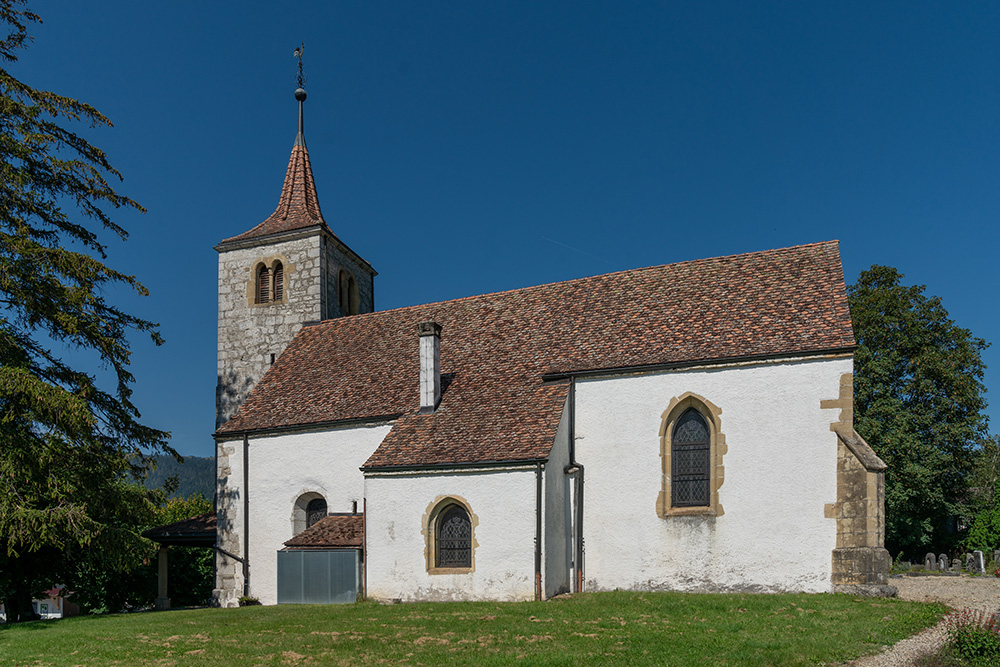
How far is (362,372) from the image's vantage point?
24.3 m

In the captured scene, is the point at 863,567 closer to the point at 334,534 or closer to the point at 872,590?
the point at 872,590

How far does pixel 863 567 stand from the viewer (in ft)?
54.2

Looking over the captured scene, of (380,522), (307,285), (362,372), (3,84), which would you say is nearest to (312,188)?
(307,285)

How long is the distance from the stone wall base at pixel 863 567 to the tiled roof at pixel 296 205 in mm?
20415

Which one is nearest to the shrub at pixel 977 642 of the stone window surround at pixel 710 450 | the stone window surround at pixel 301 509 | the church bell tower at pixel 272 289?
the stone window surround at pixel 710 450

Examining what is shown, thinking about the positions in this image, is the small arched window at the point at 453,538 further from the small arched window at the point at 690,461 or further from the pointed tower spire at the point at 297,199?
the pointed tower spire at the point at 297,199

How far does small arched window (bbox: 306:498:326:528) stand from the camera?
23.0 metres

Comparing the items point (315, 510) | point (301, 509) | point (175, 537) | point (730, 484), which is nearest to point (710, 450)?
point (730, 484)

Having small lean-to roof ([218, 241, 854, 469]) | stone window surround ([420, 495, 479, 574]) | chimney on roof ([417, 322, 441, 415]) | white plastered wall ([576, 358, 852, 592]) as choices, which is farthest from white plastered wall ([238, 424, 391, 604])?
white plastered wall ([576, 358, 852, 592])

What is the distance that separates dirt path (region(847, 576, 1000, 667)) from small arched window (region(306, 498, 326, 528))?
1507 centimetres

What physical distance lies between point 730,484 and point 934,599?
4.57m

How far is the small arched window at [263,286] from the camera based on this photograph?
29672 millimetres

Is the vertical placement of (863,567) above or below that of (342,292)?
below

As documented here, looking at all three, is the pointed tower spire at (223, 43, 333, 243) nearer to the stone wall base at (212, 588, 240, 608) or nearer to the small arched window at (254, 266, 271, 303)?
Answer: the small arched window at (254, 266, 271, 303)
